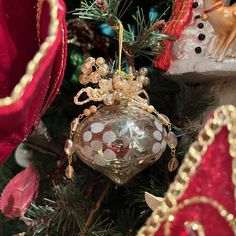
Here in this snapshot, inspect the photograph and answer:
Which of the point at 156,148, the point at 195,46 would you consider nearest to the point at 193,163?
the point at 156,148

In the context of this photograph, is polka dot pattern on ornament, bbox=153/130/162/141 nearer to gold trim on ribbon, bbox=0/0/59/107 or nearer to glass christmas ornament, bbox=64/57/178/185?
glass christmas ornament, bbox=64/57/178/185

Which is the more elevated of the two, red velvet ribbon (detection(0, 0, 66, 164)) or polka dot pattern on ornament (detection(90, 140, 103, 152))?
red velvet ribbon (detection(0, 0, 66, 164))

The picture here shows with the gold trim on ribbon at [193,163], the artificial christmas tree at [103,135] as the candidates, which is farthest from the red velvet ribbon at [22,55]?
the gold trim on ribbon at [193,163]

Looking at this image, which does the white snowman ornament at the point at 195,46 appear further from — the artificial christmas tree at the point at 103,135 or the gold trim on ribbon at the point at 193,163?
the gold trim on ribbon at the point at 193,163

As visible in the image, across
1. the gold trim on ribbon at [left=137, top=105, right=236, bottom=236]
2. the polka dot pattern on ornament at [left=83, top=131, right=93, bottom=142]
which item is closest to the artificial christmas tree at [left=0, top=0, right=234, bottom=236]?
the polka dot pattern on ornament at [left=83, top=131, right=93, bottom=142]

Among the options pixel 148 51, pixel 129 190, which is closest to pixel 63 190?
pixel 129 190
